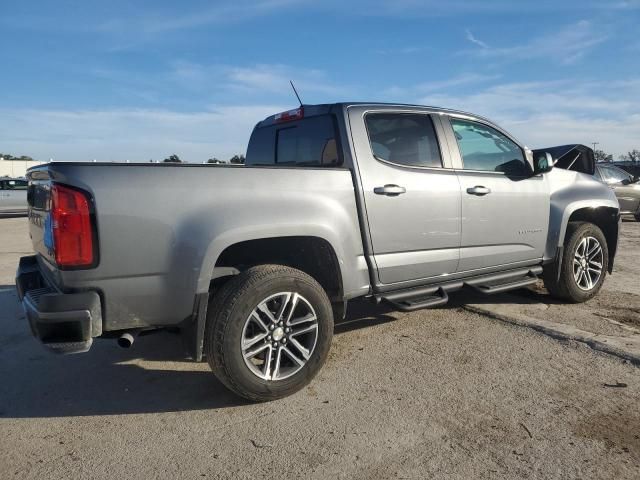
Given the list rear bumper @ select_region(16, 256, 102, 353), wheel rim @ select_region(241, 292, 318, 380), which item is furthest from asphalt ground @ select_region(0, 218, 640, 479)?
rear bumper @ select_region(16, 256, 102, 353)

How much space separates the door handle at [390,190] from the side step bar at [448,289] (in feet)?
2.47

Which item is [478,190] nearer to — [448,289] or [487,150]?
[487,150]

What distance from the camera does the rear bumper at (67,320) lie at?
2.72 m

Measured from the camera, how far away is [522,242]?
4.88m

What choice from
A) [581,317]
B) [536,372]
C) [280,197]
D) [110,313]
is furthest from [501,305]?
[110,313]

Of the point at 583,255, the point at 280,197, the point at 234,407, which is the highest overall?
the point at 280,197

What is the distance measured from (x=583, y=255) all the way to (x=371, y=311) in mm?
2295

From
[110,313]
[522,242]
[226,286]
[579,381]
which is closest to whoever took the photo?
[110,313]

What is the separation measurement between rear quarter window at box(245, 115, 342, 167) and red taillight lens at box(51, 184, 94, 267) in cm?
181

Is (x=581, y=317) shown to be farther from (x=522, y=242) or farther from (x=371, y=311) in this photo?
(x=371, y=311)

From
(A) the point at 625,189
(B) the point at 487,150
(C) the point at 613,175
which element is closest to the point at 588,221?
(B) the point at 487,150

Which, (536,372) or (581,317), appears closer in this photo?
(536,372)

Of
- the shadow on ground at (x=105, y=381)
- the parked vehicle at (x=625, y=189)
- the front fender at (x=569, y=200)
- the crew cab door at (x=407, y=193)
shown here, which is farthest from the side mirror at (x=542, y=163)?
the parked vehicle at (x=625, y=189)

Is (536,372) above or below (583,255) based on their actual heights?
below
